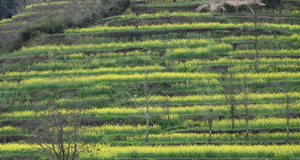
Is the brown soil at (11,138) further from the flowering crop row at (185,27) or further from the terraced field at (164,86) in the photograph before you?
the flowering crop row at (185,27)

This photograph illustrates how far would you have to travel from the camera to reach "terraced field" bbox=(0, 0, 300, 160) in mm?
21906

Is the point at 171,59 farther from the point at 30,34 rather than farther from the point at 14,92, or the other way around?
the point at 30,34

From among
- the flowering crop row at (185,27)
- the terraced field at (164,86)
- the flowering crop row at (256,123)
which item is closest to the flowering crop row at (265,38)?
the terraced field at (164,86)

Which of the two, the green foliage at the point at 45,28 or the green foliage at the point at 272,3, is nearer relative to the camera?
the green foliage at the point at 45,28

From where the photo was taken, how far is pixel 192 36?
34.8m

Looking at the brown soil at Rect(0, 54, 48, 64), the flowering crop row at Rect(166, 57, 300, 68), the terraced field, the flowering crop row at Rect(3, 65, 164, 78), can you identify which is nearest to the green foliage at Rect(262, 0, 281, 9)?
the terraced field

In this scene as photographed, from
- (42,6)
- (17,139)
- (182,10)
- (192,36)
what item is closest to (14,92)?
(17,139)

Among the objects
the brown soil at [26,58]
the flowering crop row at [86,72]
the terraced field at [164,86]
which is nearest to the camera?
the terraced field at [164,86]

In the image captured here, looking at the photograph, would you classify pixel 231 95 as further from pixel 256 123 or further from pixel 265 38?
pixel 265 38

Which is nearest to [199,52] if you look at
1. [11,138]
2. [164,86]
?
[164,86]

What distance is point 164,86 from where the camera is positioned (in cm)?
2883

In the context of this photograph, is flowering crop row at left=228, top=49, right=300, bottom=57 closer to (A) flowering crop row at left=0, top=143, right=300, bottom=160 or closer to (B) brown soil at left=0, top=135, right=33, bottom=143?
(A) flowering crop row at left=0, top=143, right=300, bottom=160

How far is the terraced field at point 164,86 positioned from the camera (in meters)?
21.9

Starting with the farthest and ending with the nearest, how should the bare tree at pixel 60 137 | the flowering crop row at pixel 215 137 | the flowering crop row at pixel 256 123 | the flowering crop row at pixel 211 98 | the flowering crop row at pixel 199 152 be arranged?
the flowering crop row at pixel 211 98, the flowering crop row at pixel 256 123, the flowering crop row at pixel 215 137, the flowering crop row at pixel 199 152, the bare tree at pixel 60 137
